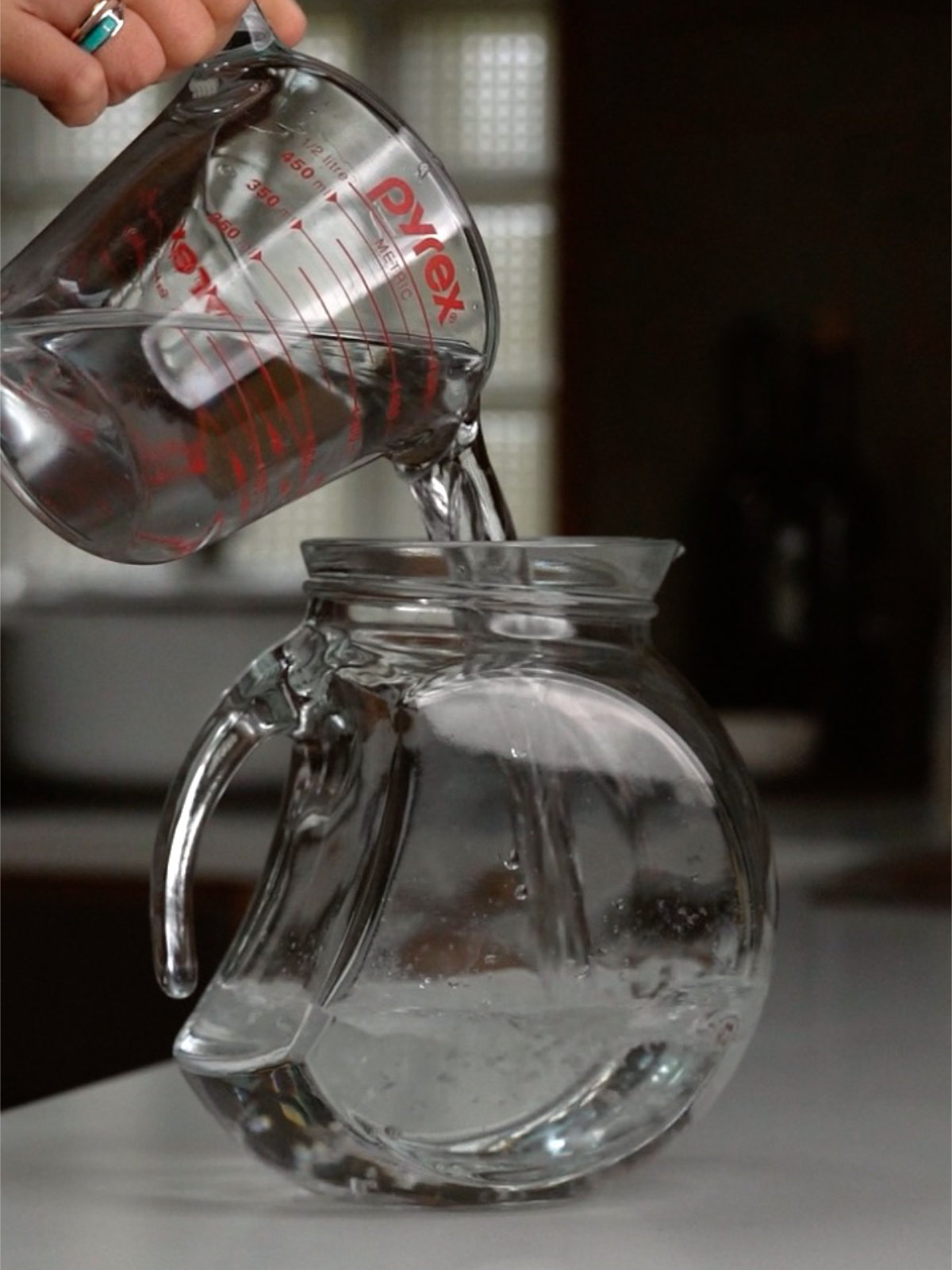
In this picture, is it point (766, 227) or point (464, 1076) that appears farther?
point (766, 227)

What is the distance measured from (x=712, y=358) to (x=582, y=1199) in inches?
108

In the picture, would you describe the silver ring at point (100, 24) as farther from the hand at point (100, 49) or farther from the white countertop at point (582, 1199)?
the white countertop at point (582, 1199)

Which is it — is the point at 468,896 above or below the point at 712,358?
above

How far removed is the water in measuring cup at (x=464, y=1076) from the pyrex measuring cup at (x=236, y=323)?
13 cm

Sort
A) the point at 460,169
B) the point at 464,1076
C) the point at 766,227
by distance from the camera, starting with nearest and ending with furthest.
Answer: the point at 464,1076, the point at 766,227, the point at 460,169

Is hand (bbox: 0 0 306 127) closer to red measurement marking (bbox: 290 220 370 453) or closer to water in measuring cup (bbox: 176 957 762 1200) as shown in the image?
red measurement marking (bbox: 290 220 370 453)

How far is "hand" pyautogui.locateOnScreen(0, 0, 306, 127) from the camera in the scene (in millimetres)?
554

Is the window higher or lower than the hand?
lower

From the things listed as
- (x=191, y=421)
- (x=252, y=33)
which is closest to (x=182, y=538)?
(x=191, y=421)

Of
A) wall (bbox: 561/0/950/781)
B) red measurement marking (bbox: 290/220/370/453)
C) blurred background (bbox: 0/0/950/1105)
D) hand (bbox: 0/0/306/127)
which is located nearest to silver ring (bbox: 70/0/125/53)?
Result: hand (bbox: 0/0/306/127)

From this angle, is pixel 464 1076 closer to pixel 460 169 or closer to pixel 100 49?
pixel 100 49

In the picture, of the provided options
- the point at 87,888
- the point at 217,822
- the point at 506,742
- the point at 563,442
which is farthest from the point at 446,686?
the point at 563,442

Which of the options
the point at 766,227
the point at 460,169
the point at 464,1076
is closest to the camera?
the point at 464,1076

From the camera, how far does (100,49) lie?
1.88 feet
